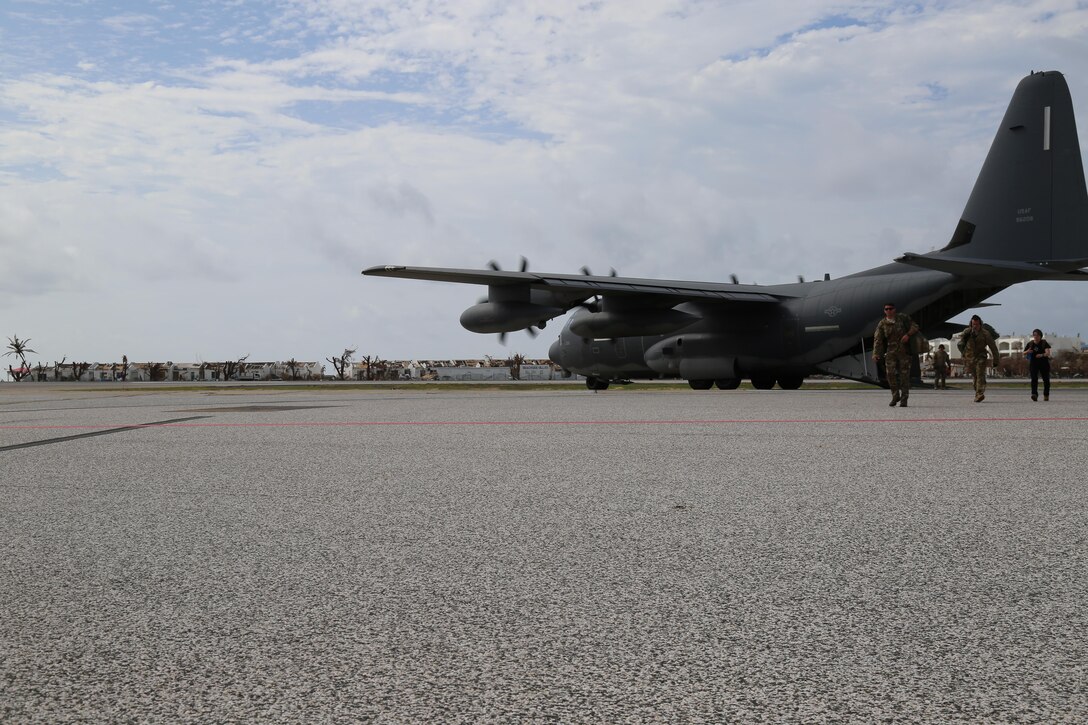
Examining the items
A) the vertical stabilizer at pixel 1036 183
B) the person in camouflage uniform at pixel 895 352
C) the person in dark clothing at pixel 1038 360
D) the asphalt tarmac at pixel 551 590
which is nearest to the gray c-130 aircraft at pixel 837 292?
the vertical stabilizer at pixel 1036 183

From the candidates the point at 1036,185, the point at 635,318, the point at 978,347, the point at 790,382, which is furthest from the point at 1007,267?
the point at 635,318

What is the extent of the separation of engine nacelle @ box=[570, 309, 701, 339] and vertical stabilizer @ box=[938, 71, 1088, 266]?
8075 millimetres

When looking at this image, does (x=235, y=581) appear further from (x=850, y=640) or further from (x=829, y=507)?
(x=829, y=507)

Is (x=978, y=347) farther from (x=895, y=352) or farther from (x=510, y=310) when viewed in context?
(x=510, y=310)

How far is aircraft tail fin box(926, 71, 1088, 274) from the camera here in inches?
843

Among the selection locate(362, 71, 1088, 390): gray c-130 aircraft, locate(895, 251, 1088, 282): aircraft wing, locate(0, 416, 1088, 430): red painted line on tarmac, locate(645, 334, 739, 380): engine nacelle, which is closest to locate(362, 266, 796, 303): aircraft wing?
locate(362, 71, 1088, 390): gray c-130 aircraft

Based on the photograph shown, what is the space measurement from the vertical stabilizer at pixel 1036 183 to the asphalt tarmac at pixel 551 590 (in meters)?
14.8

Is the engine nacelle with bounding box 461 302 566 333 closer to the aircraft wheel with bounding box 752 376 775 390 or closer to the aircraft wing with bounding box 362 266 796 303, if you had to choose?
the aircraft wing with bounding box 362 266 796 303

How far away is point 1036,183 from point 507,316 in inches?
532

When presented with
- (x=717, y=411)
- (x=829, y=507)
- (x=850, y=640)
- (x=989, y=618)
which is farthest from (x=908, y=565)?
(x=717, y=411)

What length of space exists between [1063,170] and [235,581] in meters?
22.5

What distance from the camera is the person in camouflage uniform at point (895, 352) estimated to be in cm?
1708

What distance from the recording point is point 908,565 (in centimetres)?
436

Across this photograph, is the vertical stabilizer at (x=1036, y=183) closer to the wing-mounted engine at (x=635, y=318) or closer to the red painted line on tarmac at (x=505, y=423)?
the wing-mounted engine at (x=635, y=318)
